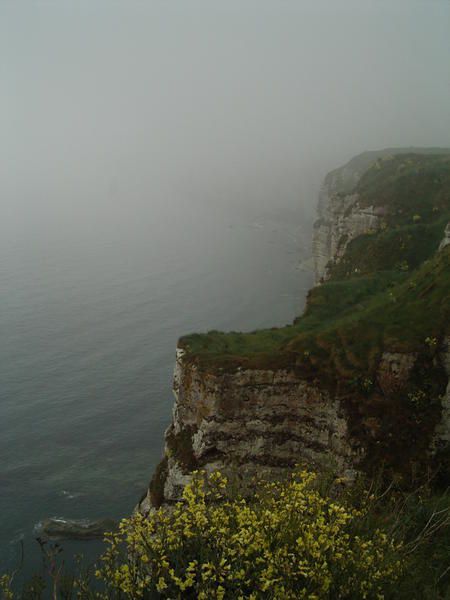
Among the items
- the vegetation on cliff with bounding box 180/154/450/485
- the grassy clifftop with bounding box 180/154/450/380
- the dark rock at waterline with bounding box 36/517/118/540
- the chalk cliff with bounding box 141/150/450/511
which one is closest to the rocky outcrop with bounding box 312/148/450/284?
the grassy clifftop with bounding box 180/154/450/380

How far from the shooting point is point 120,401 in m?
82.1

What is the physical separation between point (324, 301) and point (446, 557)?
2722 centimetres

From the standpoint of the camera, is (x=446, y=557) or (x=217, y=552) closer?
(x=217, y=552)

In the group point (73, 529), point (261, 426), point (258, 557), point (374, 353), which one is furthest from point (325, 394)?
point (73, 529)

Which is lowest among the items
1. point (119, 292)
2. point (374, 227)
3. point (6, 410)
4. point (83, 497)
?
point (83, 497)

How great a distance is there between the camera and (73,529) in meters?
53.7

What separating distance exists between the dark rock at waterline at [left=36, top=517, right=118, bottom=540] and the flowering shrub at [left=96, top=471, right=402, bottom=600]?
40.9 metres

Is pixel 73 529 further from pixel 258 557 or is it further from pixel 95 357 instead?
pixel 258 557

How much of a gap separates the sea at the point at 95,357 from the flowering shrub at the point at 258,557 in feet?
42.0

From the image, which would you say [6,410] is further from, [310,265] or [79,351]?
[310,265]

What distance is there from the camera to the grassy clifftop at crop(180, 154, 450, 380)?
105 ft

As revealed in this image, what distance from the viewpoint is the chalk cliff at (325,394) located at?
98.7ft

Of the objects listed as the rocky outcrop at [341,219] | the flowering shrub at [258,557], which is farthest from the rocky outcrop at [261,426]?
the rocky outcrop at [341,219]

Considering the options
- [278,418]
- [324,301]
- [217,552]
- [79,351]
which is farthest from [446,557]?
[79,351]
